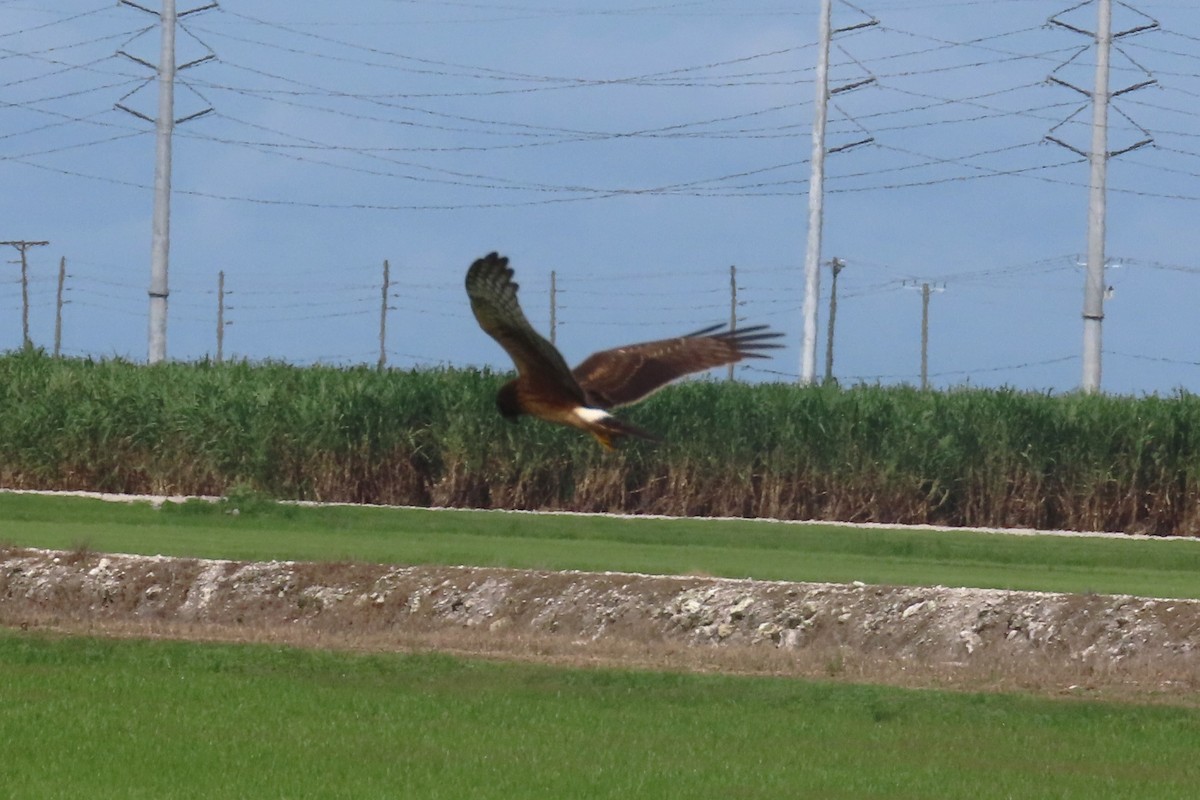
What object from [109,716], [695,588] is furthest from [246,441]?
[109,716]

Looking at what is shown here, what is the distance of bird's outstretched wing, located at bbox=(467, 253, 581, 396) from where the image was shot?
7.02 meters

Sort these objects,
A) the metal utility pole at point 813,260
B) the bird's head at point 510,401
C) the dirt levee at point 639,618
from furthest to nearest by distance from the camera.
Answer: the metal utility pole at point 813,260, the dirt levee at point 639,618, the bird's head at point 510,401

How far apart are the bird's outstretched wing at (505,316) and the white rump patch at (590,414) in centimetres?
11

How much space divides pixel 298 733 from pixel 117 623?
267 inches

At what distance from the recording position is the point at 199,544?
23078 mm

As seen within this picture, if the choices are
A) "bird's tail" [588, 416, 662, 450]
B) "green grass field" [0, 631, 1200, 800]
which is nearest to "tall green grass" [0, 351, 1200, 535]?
"green grass field" [0, 631, 1200, 800]

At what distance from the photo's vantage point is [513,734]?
12039 mm

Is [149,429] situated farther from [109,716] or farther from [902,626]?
[109,716]

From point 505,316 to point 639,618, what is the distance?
1171 centimetres

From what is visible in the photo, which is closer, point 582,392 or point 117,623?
point 582,392

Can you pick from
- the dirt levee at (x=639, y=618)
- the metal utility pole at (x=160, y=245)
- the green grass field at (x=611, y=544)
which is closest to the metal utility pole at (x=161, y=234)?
the metal utility pole at (x=160, y=245)

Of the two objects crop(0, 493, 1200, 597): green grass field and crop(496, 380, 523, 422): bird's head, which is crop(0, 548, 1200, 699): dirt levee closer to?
crop(0, 493, 1200, 597): green grass field

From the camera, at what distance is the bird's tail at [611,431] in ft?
22.7

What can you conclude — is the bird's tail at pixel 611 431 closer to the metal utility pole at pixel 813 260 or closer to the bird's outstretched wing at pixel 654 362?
the bird's outstretched wing at pixel 654 362
